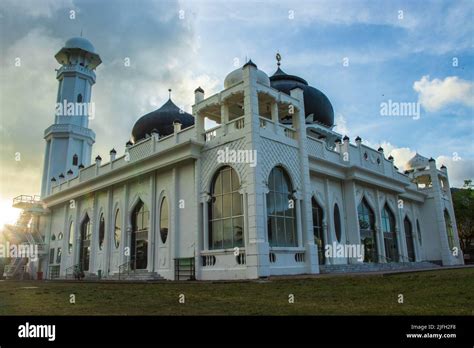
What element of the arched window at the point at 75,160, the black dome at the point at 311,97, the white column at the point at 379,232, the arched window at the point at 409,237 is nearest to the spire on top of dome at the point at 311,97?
the black dome at the point at 311,97

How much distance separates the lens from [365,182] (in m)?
23.1

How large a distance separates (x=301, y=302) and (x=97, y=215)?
1979 centimetres

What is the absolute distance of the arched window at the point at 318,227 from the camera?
65.1 ft

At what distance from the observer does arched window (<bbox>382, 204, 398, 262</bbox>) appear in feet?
80.4

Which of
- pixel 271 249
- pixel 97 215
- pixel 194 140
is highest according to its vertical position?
pixel 194 140

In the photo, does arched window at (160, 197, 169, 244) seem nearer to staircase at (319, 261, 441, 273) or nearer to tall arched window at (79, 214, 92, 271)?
staircase at (319, 261, 441, 273)

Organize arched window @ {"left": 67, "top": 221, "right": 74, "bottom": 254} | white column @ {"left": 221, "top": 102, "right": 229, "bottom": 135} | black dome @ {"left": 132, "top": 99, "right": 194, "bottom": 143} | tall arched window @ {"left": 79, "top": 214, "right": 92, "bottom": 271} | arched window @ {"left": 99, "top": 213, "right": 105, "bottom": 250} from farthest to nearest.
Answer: arched window @ {"left": 67, "top": 221, "right": 74, "bottom": 254} → black dome @ {"left": 132, "top": 99, "right": 194, "bottom": 143} → tall arched window @ {"left": 79, "top": 214, "right": 92, "bottom": 271} → arched window @ {"left": 99, "top": 213, "right": 105, "bottom": 250} → white column @ {"left": 221, "top": 102, "right": 229, "bottom": 135}

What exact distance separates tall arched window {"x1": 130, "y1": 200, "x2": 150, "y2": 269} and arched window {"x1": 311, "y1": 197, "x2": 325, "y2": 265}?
8.50 meters

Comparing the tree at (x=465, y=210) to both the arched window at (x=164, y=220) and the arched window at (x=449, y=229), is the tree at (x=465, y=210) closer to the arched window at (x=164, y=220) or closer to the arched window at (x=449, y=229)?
the arched window at (x=449, y=229)

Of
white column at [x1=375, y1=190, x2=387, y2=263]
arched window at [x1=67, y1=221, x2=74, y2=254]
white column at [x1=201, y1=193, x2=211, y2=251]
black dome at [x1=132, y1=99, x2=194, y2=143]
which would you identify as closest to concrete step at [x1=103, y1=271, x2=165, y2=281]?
white column at [x1=201, y1=193, x2=211, y2=251]

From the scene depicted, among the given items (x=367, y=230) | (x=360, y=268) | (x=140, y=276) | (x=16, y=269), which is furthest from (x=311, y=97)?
(x=16, y=269)
